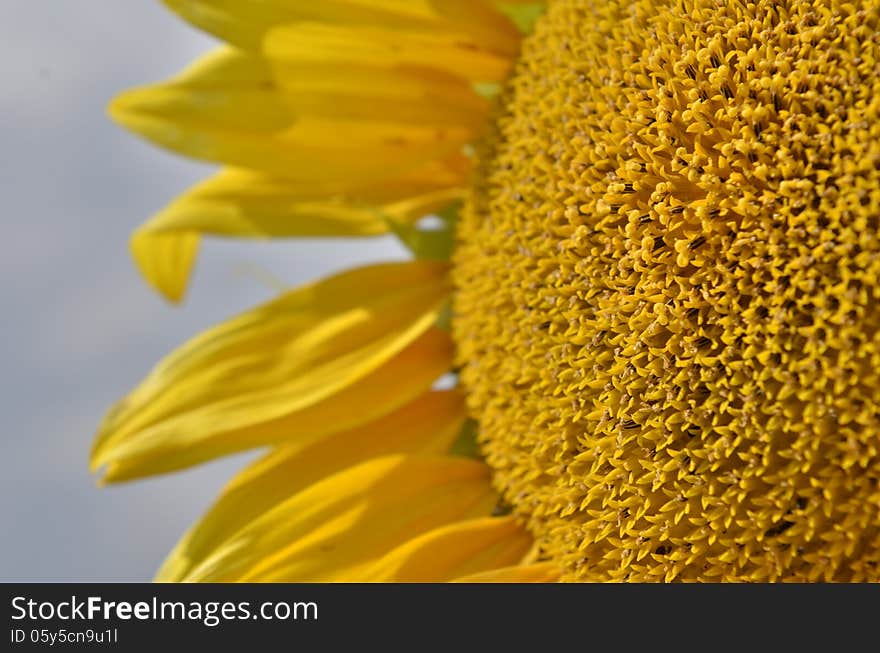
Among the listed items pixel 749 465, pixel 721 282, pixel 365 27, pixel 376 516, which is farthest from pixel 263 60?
pixel 749 465

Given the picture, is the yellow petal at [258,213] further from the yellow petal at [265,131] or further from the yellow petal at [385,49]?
the yellow petal at [385,49]

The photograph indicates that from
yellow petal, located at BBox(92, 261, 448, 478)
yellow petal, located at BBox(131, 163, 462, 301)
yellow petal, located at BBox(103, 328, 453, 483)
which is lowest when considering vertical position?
yellow petal, located at BBox(103, 328, 453, 483)

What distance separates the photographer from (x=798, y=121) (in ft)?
3.25

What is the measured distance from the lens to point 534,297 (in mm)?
1247

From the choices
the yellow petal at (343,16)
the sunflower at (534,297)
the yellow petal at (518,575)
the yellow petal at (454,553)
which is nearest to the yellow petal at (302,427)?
the sunflower at (534,297)

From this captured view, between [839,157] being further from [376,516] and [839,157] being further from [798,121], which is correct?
[376,516]

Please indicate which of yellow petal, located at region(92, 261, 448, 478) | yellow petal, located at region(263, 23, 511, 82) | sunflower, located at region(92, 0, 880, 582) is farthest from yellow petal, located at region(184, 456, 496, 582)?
yellow petal, located at region(263, 23, 511, 82)

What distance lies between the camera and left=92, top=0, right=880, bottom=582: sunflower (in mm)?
987

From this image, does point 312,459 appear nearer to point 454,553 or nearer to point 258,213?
point 454,553

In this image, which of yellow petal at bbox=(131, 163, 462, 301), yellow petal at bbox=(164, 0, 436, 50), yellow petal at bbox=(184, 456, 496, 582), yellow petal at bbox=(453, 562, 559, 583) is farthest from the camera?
yellow petal at bbox=(131, 163, 462, 301)

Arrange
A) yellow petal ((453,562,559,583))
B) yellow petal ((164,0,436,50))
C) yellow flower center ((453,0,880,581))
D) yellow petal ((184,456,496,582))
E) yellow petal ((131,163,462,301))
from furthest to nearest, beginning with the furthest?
yellow petal ((131,163,462,301)), yellow petal ((164,0,436,50)), yellow petal ((184,456,496,582)), yellow petal ((453,562,559,583)), yellow flower center ((453,0,880,581))

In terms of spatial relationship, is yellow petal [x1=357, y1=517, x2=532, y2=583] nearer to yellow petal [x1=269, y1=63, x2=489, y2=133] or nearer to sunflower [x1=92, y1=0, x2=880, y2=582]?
sunflower [x1=92, y1=0, x2=880, y2=582]

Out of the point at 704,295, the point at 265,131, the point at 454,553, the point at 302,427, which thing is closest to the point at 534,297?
the point at 704,295

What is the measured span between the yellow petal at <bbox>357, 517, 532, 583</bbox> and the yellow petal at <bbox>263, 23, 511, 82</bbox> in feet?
2.15
